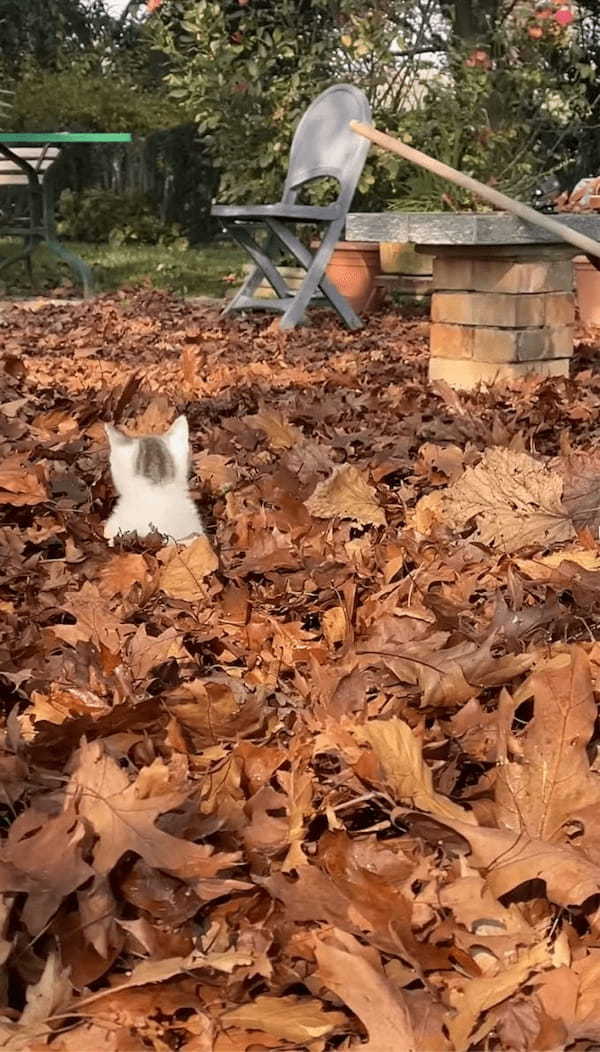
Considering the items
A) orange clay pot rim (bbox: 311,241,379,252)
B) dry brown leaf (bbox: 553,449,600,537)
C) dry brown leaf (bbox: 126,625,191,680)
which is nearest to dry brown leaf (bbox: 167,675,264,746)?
dry brown leaf (bbox: 126,625,191,680)

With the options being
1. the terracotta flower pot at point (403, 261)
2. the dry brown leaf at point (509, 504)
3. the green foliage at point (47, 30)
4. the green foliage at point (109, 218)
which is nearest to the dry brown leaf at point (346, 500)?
the dry brown leaf at point (509, 504)

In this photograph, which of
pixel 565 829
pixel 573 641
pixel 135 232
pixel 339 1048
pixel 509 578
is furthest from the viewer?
pixel 135 232

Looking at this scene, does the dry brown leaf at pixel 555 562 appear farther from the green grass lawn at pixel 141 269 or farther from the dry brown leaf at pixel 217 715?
the green grass lawn at pixel 141 269

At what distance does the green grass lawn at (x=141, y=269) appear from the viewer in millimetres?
9484

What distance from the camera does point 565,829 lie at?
1.38 metres

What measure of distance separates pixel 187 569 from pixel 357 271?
20.0 feet

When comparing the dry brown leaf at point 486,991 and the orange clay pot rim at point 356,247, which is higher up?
the dry brown leaf at point 486,991

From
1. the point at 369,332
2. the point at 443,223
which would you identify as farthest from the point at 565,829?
the point at 369,332

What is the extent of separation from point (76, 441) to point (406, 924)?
7.60ft

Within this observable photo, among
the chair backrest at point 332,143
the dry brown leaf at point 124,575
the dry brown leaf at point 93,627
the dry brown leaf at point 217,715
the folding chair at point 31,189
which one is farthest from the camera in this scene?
the folding chair at point 31,189

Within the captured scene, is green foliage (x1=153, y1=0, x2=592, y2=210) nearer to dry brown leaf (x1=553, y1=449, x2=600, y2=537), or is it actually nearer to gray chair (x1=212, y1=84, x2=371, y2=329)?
gray chair (x1=212, y1=84, x2=371, y2=329)

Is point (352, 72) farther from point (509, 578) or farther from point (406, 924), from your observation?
point (406, 924)

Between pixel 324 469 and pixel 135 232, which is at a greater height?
pixel 324 469

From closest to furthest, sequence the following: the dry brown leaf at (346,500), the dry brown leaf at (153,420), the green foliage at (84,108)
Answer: the dry brown leaf at (346,500), the dry brown leaf at (153,420), the green foliage at (84,108)
